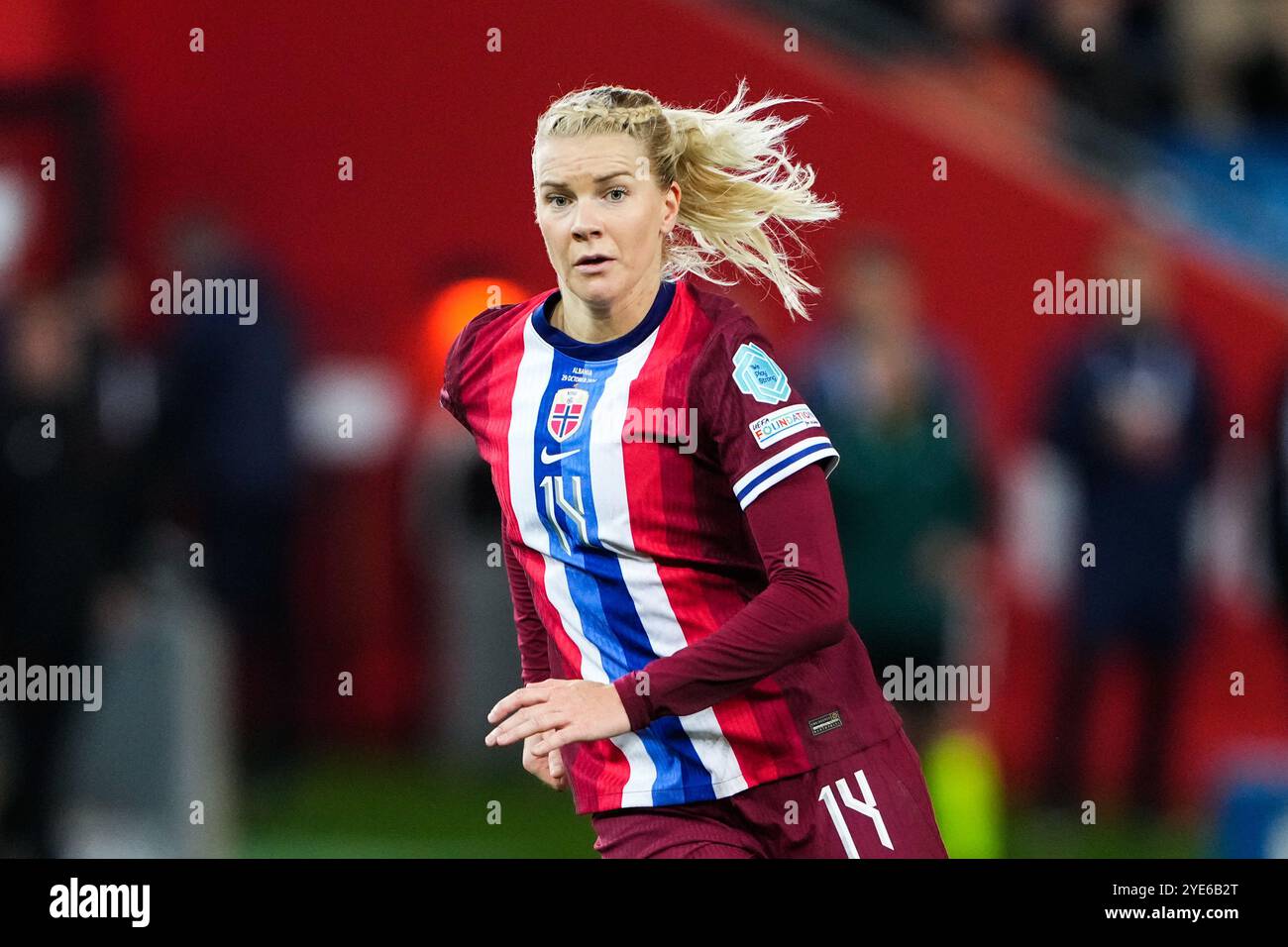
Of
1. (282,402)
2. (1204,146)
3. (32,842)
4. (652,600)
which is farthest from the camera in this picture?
(1204,146)

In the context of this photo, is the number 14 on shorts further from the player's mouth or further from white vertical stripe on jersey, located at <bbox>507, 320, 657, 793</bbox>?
the player's mouth

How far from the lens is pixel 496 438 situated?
3475mm

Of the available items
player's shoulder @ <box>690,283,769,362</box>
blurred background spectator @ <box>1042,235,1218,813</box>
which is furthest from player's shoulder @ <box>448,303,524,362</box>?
blurred background spectator @ <box>1042,235,1218,813</box>

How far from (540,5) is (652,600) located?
566 cm

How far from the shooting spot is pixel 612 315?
3387 mm

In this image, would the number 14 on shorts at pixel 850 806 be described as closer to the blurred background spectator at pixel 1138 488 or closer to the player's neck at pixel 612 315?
the player's neck at pixel 612 315

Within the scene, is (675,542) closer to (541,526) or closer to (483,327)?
(541,526)

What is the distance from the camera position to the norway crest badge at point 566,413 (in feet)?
11.0

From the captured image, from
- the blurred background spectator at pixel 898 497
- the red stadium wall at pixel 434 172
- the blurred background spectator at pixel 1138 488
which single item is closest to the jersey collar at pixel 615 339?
the blurred background spectator at pixel 898 497

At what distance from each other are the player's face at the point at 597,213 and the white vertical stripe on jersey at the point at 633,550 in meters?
0.13

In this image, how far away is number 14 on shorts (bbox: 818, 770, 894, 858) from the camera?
3.31 meters

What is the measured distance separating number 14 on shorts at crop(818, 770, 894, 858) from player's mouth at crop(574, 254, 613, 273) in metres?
0.96
